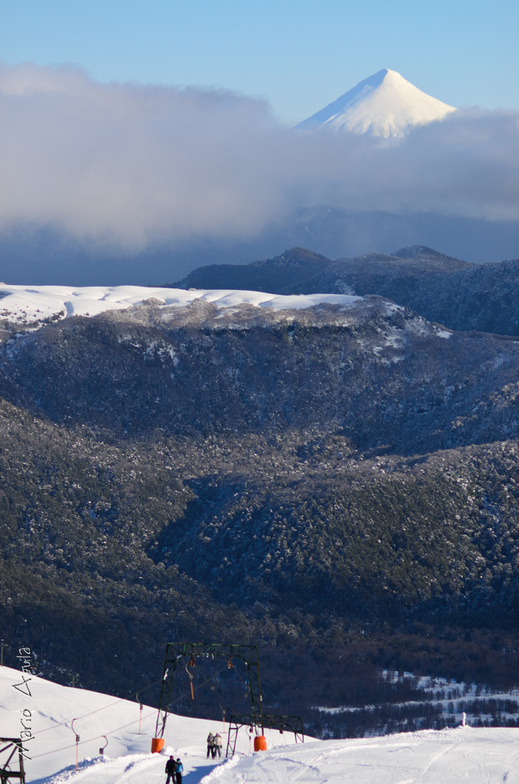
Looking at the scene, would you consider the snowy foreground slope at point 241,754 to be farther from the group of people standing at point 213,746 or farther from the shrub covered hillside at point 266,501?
the shrub covered hillside at point 266,501

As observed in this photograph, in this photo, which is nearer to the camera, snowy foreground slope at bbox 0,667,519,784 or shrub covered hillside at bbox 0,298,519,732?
snowy foreground slope at bbox 0,667,519,784

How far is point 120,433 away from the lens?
170125mm

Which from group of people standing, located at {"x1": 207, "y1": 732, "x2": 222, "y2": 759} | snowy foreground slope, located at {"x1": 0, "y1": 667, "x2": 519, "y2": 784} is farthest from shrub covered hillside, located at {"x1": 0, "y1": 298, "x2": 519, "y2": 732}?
group of people standing, located at {"x1": 207, "y1": 732, "x2": 222, "y2": 759}

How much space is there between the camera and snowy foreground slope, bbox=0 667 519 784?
48.7m

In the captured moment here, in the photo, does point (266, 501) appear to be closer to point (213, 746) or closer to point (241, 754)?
point (241, 754)

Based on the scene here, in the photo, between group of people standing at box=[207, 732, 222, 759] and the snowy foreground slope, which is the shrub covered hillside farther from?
group of people standing at box=[207, 732, 222, 759]

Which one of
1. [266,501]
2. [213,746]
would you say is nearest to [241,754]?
[213,746]

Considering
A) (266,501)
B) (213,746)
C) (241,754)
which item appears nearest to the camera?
(213,746)

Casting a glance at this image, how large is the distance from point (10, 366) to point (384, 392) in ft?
233

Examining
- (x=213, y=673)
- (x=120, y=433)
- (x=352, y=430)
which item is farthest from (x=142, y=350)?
(x=213, y=673)

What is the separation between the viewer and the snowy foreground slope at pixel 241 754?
160 feet

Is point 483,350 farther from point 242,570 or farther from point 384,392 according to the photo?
point 242,570

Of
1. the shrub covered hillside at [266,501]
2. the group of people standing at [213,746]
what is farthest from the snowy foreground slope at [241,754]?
the shrub covered hillside at [266,501]

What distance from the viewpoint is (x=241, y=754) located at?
54.0 metres
